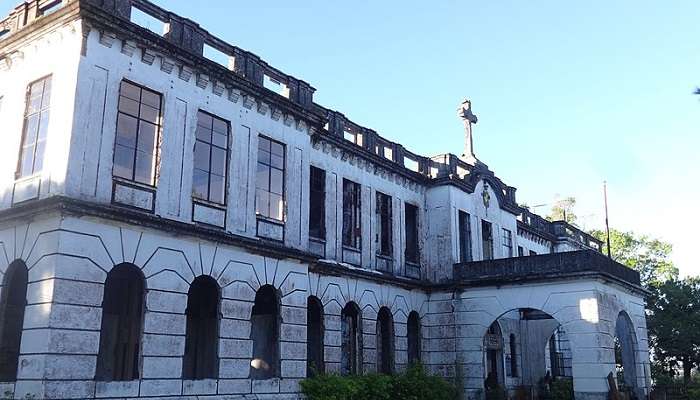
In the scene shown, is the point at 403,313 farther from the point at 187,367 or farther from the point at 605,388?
the point at 187,367

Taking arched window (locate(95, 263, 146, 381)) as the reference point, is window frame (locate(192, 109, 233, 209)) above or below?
above

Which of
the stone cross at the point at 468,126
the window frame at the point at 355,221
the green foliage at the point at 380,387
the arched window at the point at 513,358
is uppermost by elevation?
the stone cross at the point at 468,126

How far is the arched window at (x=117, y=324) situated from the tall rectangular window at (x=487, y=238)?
15.2 meters

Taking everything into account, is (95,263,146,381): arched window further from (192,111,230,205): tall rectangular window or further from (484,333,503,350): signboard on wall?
(484,333,503,350): signboard on wall

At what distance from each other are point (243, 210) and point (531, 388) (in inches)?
643

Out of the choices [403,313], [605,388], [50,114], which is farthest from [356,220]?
[50,114]

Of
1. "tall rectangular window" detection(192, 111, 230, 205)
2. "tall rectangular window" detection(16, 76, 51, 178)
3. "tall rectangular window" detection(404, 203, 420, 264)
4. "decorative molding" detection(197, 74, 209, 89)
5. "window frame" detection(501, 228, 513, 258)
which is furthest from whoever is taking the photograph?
"window frame" detection(501, 228, 513, 258)

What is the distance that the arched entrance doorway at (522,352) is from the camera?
25688 mm

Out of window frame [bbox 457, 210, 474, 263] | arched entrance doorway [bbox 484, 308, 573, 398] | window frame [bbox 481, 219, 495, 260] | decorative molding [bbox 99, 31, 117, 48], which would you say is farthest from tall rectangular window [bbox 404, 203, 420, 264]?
decorative molding [bbox 99, 31, 117, 48]

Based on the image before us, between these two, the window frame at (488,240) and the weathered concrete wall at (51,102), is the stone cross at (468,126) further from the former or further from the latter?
the weathered concrete wall at (51,102)

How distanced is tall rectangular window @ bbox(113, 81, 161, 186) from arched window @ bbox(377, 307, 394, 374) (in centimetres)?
1017

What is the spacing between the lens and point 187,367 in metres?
16.8

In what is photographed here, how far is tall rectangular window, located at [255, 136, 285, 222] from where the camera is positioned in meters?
17.0

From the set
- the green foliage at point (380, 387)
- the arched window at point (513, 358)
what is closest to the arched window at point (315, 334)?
the green foliage at point (380, 387)
